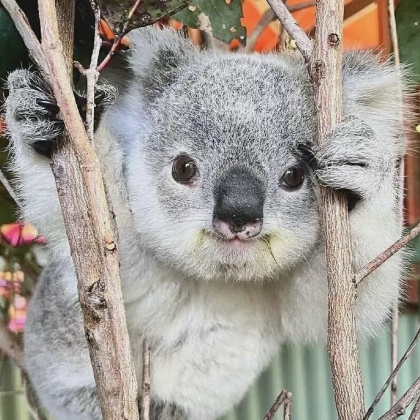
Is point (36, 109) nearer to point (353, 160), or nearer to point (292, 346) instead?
point (353, 160)

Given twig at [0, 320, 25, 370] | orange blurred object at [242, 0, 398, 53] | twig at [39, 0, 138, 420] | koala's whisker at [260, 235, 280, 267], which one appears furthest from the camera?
orange blurred object at [242, 0, 398, 53]

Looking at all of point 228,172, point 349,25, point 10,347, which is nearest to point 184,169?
point 228,172

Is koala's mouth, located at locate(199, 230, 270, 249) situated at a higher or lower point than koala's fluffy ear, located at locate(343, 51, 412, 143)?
lower

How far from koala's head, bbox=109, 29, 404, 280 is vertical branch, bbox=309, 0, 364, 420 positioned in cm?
21

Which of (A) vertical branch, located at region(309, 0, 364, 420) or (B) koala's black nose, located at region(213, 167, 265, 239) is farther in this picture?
(B) koala's black nose, located at region(213, 167, 265, 239)

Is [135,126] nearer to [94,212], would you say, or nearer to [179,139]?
[179,139]

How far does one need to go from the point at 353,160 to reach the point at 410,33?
0.64 metres

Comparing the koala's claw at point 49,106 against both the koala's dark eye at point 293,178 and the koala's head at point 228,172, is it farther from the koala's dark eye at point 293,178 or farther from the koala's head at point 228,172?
the koala's dark eye at point 293,178

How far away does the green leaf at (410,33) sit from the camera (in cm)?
150

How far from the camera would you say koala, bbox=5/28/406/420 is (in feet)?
3.51

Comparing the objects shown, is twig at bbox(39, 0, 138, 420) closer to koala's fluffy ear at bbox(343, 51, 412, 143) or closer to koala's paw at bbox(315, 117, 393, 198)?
koala's paw at bbox(315, 117, 393, 198)

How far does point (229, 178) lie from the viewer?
1.09m

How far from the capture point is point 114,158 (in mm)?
1256

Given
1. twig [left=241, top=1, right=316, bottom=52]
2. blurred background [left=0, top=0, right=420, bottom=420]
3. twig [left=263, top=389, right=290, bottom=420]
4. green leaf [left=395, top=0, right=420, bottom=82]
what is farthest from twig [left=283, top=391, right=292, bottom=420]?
twig [left=241, top=1, right=316, bottom=52]
